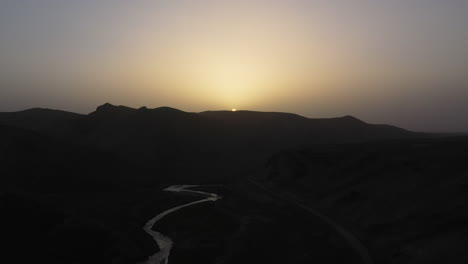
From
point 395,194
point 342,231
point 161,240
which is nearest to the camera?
point 342,231

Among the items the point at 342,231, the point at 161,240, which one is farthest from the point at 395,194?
the point at 161,240

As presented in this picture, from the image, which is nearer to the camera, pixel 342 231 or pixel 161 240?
pixel 342 231

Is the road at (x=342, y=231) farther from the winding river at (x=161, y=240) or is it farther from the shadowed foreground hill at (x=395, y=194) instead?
the winding river at (x=161, y=240)

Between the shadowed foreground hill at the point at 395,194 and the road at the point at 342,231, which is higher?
the shadowed foreground hill at the point at 395,194

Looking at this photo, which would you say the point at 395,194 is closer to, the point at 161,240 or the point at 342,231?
the point at 342,231

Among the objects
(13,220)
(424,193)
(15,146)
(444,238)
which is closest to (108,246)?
(13,220)

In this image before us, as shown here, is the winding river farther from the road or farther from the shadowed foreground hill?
the shadowed foreground hill

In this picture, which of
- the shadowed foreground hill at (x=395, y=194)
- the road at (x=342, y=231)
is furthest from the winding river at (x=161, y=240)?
the shadowed foreground hill at (x=395, y=194)

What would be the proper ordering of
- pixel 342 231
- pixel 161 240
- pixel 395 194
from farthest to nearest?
pixel 395 194 → pixel 161 240 → pixel 342 231

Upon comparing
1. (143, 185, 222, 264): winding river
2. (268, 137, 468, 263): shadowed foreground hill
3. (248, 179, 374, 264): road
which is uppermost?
(268, 137, 468, 263): shadowed foreground hill

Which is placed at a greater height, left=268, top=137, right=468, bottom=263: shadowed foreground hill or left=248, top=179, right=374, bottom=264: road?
left=268, top=137, right=468, bottom=263: shadowed foreground hill

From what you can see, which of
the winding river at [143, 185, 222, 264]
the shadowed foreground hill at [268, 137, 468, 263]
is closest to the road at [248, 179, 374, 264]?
the shadowed foreground hill at [268, 137, 468, 263]

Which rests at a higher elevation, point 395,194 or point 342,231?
point 395,194

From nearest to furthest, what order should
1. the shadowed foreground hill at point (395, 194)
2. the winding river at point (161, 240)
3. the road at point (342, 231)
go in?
1. the shadowed foreground hill at point (395, 194)
2. the road at point (342, 231)
3. the winding river at point (161, 240)
